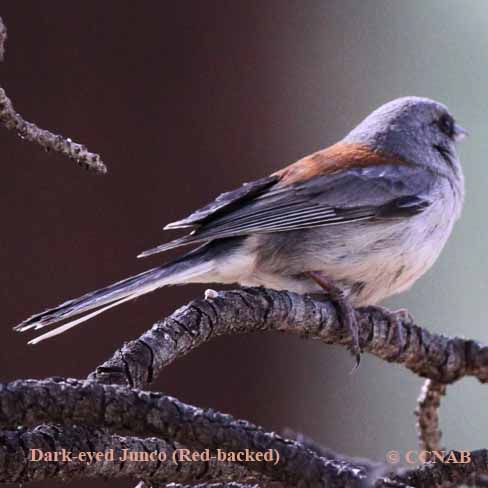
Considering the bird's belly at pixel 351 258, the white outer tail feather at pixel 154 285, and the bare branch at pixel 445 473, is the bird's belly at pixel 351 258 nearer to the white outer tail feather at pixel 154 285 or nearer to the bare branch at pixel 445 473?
the white outer tail feather at pixel 154 285

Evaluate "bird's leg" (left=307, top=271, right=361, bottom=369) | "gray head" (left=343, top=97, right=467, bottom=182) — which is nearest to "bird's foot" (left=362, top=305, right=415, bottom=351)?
"bird's leg" (left=307, top=271, right=361, bottom=369)

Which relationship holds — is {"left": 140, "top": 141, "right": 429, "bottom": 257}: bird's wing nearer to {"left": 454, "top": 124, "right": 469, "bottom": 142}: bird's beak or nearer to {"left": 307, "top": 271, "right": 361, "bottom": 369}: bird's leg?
{"left": 307, "top": 271, "right": 361, "bottom": 369}: bird's leg

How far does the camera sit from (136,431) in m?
1.11

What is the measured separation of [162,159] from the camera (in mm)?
Result: 3199

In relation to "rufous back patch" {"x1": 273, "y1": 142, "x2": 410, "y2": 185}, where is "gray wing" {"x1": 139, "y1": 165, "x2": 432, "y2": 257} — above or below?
below

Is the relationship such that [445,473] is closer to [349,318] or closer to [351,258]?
[349,318]

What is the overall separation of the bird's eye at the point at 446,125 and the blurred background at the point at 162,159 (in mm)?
751

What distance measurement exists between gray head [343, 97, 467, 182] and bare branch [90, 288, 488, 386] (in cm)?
75

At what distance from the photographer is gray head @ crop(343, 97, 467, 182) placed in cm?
310

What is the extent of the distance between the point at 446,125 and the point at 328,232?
3.17ft

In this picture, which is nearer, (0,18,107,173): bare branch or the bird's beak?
(0,18,107,173): bare branch

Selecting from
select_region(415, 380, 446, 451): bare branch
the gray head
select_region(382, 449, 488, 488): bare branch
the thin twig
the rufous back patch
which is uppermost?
the gray head

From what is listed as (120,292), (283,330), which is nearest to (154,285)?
(120,292)

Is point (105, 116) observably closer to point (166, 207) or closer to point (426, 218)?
point (166, 207)
